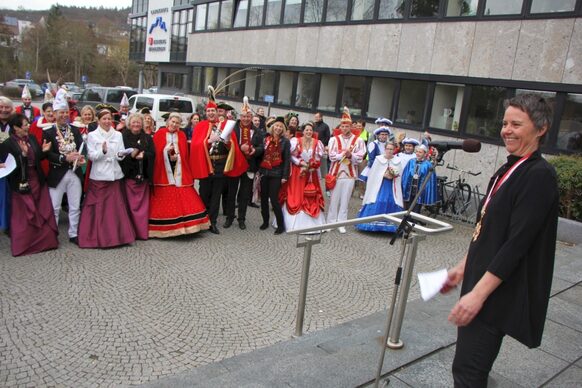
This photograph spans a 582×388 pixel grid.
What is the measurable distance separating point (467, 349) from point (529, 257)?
1.72 feet

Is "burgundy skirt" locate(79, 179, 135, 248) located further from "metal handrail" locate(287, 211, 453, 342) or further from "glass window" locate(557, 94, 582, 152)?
"glass window" locate(557, 94, 582, 152)

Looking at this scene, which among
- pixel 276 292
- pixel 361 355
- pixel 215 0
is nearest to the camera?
pixel 361 355

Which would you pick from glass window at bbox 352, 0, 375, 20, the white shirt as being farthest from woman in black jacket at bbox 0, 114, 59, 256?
glass window at bbox 352, 0, 375, 20

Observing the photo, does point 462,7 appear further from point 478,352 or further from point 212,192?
point 478,352

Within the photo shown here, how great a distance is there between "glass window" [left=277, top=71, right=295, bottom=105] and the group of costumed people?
1093cm

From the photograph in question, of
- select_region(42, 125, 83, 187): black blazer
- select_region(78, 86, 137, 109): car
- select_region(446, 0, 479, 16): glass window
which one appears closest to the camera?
select_region(42, 125, 83, 187): black blazer

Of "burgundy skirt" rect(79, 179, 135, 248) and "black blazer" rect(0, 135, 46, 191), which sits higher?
"black blazer" rect(0, 135, 46, 191)

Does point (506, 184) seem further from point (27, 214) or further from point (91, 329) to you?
point (27, 214)

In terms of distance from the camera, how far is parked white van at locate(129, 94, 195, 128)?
16.6 m

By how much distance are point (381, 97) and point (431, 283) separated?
526 inches

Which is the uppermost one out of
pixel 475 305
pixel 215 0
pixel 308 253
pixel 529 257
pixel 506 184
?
pixel 215 0

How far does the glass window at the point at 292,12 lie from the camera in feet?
59.6

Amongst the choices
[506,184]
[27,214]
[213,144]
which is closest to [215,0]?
[213,144]

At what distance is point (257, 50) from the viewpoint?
2033 centimetres
